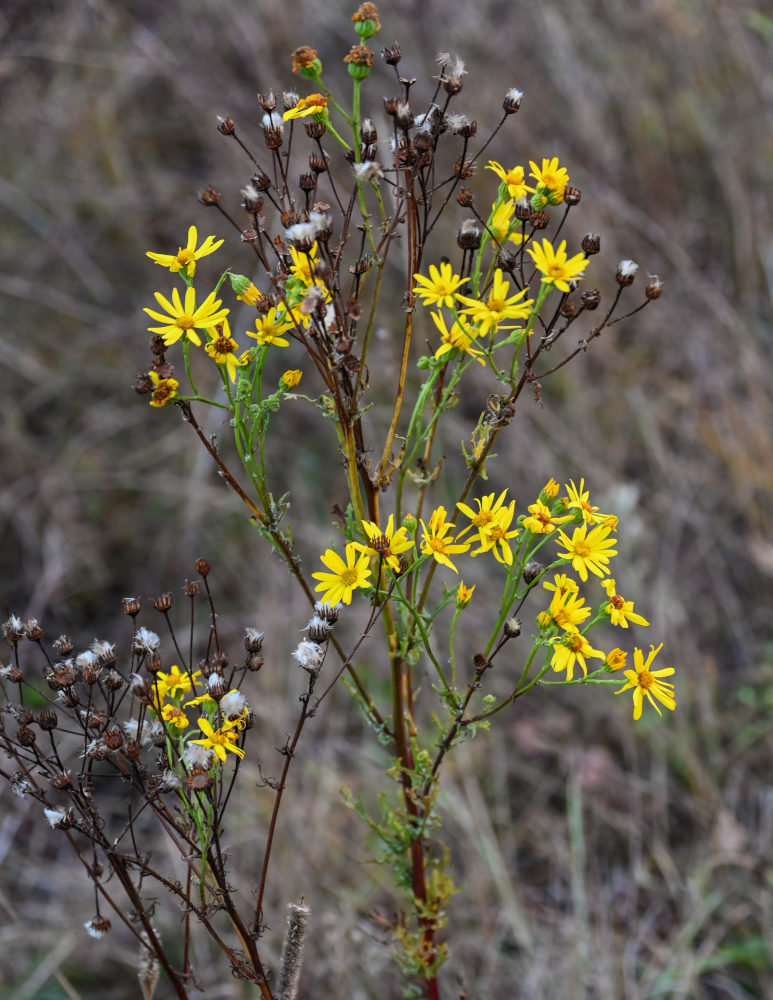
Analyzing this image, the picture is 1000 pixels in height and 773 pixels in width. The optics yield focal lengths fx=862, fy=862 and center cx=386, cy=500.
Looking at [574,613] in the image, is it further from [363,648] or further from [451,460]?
[451,460]

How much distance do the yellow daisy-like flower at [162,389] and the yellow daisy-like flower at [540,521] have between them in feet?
2.10

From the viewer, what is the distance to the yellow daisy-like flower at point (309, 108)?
1.45m

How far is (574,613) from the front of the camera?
1.50 meters

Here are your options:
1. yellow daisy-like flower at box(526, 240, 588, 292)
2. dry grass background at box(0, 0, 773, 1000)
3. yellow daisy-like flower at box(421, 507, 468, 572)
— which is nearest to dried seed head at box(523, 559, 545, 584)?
yellow daisy-like flower at box(421, 507, 468, 572)

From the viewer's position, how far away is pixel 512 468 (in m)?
4.41

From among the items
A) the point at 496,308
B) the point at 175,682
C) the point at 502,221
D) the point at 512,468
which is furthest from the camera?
the point at 512,468

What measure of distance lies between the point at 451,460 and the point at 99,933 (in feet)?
11.6

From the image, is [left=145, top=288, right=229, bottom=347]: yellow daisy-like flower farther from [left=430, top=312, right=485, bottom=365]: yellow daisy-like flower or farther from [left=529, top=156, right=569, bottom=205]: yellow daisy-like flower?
[left=529, top=156, right=569, bottom=205]: yellow daisy-like flower

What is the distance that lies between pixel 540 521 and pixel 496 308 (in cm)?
37

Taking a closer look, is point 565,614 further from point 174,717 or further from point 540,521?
point 174,717

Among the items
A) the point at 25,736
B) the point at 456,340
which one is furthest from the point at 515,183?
the point at 25,736

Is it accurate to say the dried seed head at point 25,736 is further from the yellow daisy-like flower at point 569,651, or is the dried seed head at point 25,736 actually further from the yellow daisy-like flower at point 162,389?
the yellow daisy-like flower at point 569,651

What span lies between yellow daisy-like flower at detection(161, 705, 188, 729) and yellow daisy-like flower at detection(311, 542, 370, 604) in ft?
1.16

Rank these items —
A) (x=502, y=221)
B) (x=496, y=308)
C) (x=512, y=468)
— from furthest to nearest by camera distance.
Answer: (x=512, y=468) < (x=502, y=221) < (x=496, y=308)
